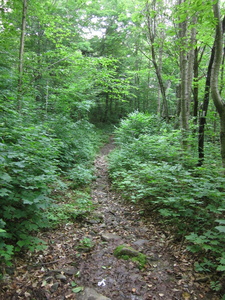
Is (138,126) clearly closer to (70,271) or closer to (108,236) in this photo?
(108,236)

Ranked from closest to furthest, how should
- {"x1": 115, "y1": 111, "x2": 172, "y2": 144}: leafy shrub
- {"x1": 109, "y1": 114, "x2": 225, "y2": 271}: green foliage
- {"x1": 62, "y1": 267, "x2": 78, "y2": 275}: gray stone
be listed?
{"x1": 62, "y1": 267, "x2": 78, "y2": 275}: gray stone
{"x1": 109, "y1": 114, "x2": 225, "y2": 271}: green foliage
{"x1": 115, "y1": 111, "x2": 172, "y2": 144}: leafy shrub

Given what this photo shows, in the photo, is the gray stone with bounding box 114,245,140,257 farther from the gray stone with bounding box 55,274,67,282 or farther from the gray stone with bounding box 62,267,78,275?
the gray stone with bounding box 55,274,67,282

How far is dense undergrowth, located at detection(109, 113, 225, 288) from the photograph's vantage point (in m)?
3.10

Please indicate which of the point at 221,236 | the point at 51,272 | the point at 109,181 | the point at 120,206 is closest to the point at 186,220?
the point at 221,236

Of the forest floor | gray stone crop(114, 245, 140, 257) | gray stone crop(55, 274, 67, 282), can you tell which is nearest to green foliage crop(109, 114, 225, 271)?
the forest floor

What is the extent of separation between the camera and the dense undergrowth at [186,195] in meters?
3.10

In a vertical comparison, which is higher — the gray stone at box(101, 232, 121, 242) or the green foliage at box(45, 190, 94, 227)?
the green foliage at box(45, 190, 94, 227)

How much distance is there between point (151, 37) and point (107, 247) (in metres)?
11.2

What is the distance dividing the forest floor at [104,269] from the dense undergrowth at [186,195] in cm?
35

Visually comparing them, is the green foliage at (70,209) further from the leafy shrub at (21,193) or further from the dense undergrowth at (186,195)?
the dense undergrowth at (186,195)

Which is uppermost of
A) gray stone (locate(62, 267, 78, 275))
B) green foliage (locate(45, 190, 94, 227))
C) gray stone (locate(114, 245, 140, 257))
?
green foliage (locate(45, 190, 94, 227))

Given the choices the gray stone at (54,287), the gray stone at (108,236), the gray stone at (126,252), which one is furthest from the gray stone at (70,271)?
the gray stone at (108,236)

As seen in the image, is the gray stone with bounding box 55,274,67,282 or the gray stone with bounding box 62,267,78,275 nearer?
the gray stone with bounding box 55,274,67,282

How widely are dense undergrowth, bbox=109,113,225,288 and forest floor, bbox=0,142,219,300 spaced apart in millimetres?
352
